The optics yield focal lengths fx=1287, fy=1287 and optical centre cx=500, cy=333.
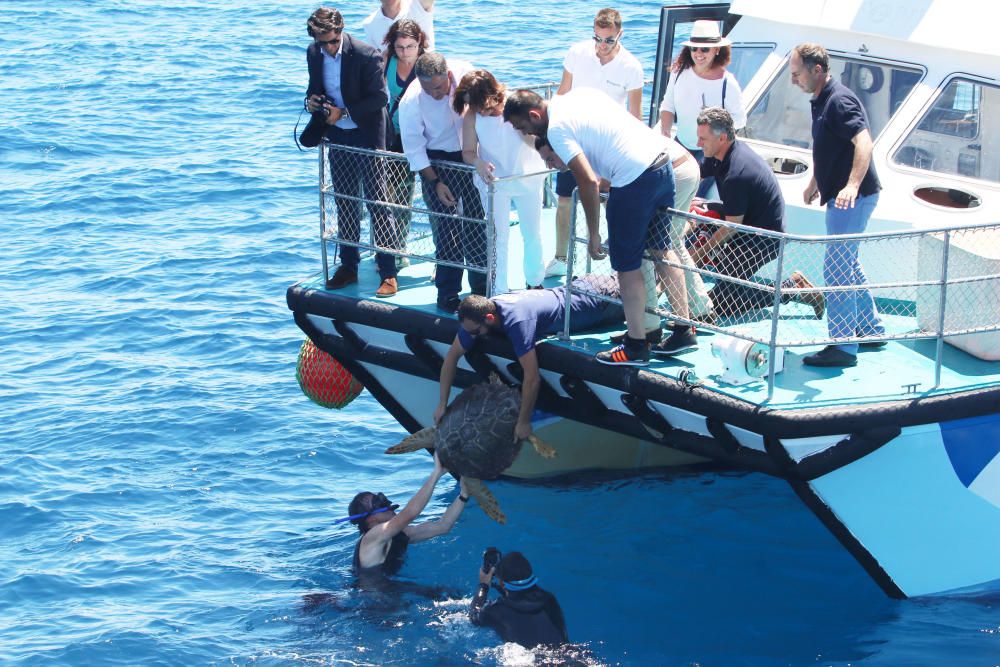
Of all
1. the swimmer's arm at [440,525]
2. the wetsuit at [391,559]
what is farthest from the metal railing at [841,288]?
the wetsuit at [391,559]

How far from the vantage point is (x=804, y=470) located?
763cm

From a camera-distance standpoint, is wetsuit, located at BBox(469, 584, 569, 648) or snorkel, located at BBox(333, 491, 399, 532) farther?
snorkel, located at BBox(333, 491, 399, 532)

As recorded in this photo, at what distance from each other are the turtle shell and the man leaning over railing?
681mm

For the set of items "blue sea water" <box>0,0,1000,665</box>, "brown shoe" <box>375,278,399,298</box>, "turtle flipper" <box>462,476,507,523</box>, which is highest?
"brown shoe" <box>375,278,399,298</box>

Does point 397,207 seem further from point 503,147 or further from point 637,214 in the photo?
point 637,214

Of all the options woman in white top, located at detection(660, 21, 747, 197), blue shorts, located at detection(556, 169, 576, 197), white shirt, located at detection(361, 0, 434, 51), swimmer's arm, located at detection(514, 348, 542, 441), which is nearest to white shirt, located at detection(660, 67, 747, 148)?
woman in white top, located at detection(660, 21, 747, 197)

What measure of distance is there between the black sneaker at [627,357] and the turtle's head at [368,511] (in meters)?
2.05

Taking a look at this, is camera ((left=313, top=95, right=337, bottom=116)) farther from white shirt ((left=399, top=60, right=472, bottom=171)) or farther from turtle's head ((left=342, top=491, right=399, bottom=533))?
turtle's head ((left=342, top=491, right=399, bottom=533))

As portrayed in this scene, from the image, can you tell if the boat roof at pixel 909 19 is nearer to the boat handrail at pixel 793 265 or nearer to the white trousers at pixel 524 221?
the boat handrail at pixel 793 265

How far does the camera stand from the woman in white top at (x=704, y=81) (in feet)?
29.8

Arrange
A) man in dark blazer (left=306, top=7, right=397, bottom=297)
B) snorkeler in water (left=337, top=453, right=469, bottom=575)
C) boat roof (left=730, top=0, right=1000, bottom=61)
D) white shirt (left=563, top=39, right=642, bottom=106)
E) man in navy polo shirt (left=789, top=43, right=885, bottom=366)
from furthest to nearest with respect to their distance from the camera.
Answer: white shirt (left=563, top=39, right=642, bottom=106)
boat roof (left=730, top=0, right=1000, bottom=61)
snorkeler in water (left=337, top=453, right=469, bottom=575)
man in dark blazer (left=306, top=7, right=397, bottom=297)
man in navy polo shirt (left=789, top=43, right=885, bottom=366)

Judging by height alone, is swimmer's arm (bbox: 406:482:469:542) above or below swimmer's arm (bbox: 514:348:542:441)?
below

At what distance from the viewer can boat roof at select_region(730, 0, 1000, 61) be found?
30.3 feet

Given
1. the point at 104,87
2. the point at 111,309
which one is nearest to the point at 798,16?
the point at 111,309
